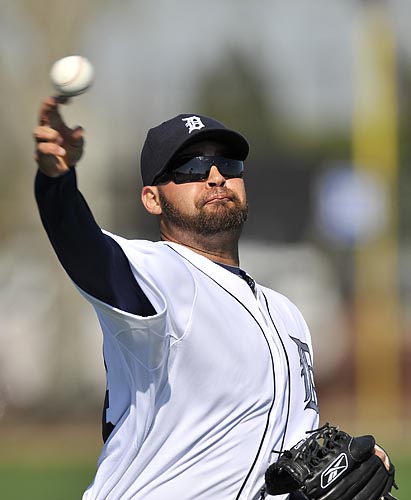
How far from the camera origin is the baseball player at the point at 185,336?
3.00 metres

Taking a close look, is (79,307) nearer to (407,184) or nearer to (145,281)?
(407,184)

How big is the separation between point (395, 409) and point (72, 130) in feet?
47.1

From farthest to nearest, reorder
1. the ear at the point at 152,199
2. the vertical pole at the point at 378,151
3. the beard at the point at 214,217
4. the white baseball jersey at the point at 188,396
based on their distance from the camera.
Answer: the vertical pole at the point at 378,151
the ear at the point at 152,199
the beard at the point at 214,217
the white baseball jersey at the point at 188,396

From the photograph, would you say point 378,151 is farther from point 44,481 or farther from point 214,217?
point 214,217

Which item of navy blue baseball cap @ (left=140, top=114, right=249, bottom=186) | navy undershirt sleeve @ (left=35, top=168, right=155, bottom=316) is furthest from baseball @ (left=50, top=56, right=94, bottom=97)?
navy blue baseball cap @ (left=140, top=114, right=249, bottom=186)

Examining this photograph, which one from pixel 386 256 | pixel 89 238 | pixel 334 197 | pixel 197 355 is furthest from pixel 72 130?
pixel 386 256

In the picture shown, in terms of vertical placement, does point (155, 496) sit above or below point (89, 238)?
below

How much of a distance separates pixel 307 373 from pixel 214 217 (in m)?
0.53

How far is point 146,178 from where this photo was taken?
357cm

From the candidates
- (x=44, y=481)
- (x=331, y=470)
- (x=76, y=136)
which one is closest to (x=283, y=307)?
(x=331, y=470)

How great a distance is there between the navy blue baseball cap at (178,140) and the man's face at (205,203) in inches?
1.6

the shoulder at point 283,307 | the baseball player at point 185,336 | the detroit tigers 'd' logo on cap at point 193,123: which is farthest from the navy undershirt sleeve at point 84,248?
the shoulder at point 283,307

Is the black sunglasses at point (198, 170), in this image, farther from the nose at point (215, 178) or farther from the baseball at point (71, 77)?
the baseball at point (71, 77)

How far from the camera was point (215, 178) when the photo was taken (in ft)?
11.4
